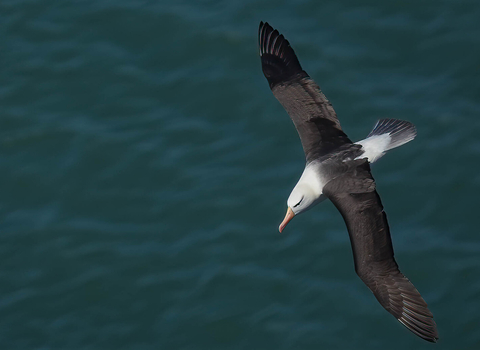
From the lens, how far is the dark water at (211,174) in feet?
39.9

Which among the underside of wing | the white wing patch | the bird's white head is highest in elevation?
the underside of wing

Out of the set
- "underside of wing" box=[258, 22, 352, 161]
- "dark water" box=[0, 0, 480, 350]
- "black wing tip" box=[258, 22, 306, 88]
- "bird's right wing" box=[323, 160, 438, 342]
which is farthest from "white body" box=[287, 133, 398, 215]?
"dark water" box=[0, 0, 480, 350]

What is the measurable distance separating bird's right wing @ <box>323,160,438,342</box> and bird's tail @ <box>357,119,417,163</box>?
0.83 metres

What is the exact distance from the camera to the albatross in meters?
10.2

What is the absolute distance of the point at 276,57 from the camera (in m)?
12.1

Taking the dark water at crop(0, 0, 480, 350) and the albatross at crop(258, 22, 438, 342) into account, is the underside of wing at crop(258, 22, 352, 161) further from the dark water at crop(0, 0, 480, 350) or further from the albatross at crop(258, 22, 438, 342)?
the dark water at crop(0, 0, 480, 350)

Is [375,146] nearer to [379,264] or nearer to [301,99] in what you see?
[301,99]

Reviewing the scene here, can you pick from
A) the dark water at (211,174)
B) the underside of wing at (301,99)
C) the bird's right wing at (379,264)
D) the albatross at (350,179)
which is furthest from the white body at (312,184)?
the dark water at (211,174)

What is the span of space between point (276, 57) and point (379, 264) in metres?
3.50

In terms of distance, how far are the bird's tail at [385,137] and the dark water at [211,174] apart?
4.94 feet

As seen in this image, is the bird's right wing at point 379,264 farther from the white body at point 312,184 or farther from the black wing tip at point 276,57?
the black wing tip at point 276,57

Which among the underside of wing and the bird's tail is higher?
the underside of wing

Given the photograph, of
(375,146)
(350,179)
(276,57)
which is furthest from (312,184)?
(276,57)

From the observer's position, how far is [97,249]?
1276 cm
